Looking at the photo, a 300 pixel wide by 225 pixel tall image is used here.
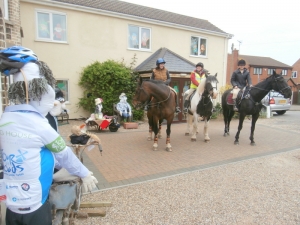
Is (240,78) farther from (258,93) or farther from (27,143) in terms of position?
(27,143)

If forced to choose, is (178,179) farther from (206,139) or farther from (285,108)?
(285,108)

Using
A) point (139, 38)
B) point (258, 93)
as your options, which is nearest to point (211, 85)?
point (258, 93)

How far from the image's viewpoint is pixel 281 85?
654 cm

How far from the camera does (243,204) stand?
11.4 feet

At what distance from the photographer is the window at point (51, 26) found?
10.6m

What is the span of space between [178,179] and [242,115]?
13.1 ft

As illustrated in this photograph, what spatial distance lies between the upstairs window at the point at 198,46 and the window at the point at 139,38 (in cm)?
348

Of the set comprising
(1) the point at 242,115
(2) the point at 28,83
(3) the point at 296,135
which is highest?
(2) the point at 28,83

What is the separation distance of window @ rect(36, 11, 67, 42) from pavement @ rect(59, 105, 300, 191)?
4.97 metres

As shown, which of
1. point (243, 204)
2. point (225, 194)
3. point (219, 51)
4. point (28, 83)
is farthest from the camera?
point (219, 51)

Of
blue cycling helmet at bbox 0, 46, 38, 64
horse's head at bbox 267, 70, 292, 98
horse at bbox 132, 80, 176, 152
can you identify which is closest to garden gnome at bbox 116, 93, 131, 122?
horse at bbox 132, 80, 176, 152

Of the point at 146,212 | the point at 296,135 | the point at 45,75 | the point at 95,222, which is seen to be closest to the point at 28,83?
the point at 45,75

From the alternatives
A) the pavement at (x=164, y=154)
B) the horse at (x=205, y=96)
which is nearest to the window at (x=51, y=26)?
the pavement at (x=164, y=154)

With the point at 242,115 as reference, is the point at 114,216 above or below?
below
